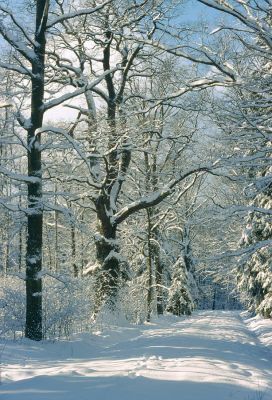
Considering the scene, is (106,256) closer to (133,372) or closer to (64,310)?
(64,310)

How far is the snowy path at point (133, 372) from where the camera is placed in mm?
5105

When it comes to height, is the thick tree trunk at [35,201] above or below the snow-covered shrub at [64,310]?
above

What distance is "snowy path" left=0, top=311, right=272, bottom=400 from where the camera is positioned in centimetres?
511

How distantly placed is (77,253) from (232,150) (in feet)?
80.7

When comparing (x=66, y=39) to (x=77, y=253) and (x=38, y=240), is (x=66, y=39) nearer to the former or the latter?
(x=38, y=240)

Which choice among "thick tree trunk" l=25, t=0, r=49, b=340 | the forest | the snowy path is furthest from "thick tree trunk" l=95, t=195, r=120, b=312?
"thick tree trunk" l=25, t=0, r=49, b=340

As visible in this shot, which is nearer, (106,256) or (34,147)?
(34,147)

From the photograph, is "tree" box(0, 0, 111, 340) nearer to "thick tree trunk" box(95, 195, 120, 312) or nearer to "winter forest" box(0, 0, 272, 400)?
"winter forest" box(0, 0, 272, 400)

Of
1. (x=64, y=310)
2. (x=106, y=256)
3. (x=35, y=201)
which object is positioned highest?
(x=35, y=201)

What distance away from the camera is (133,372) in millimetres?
6254

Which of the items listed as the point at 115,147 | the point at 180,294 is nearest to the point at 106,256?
the point at 115,147

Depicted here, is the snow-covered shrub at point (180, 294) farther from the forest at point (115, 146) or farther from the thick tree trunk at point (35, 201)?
the thick tree trunk at point (35, 201)

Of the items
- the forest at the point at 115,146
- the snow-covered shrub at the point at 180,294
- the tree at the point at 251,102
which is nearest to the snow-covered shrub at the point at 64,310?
the forest at the point at 115,146

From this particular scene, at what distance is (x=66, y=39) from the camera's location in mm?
15461
